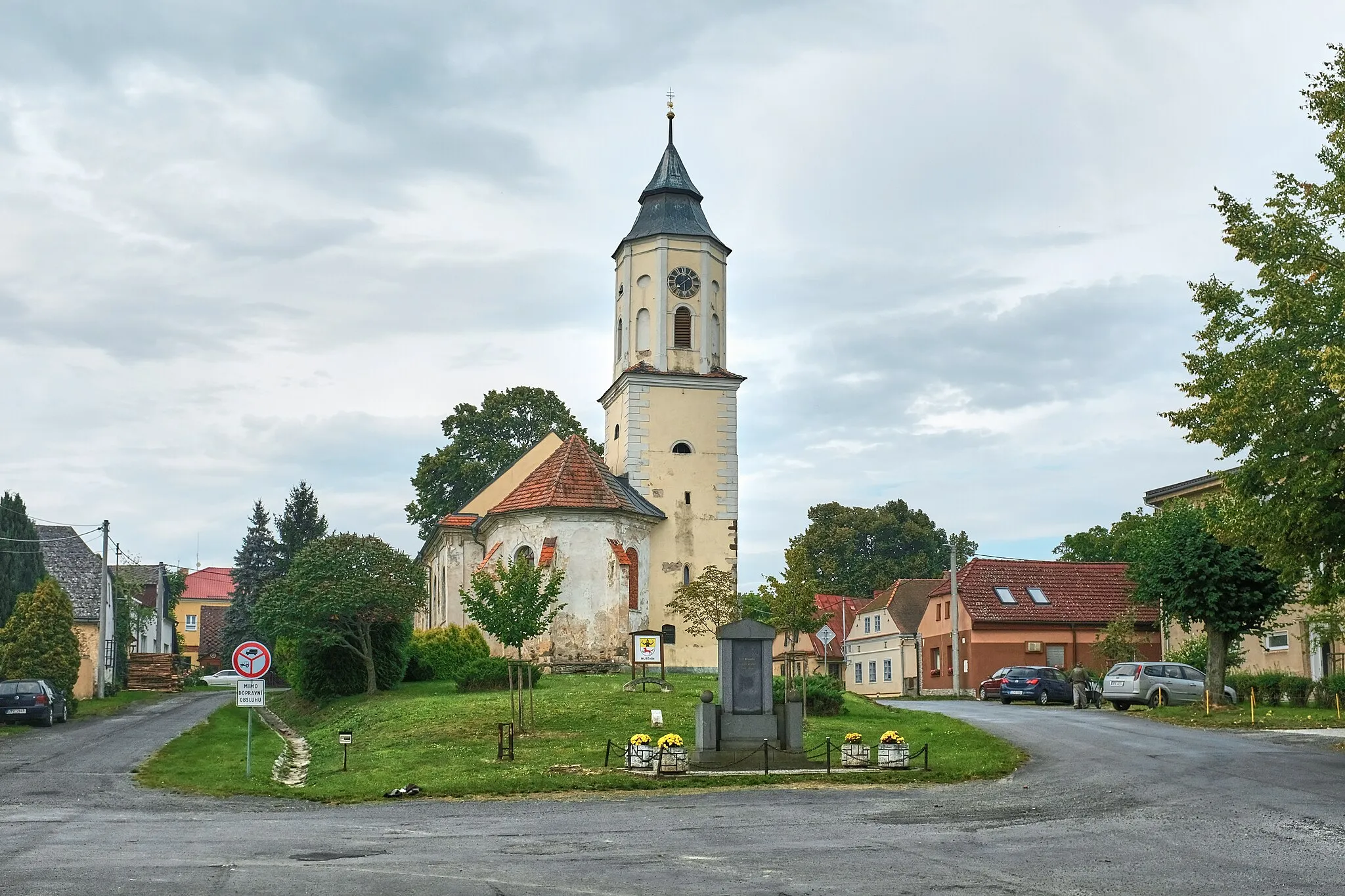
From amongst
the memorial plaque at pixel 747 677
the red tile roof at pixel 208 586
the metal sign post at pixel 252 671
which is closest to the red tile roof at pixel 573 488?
the memorial plaque at pixel 747 677

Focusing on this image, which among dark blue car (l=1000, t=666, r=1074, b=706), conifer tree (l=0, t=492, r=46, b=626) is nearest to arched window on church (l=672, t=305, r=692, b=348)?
dark blue car (l=1000, t=666, r=1074, b=706)

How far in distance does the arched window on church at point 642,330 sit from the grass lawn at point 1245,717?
22777 millimetres

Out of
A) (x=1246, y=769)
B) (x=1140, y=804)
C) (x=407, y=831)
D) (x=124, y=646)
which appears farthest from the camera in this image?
(x=124, y=646)

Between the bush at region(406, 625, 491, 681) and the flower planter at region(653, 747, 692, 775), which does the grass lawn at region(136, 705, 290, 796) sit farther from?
the bush at region(406, 625, 491, 681)

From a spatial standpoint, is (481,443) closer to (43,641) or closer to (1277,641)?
(43,641)

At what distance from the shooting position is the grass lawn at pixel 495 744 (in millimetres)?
20938

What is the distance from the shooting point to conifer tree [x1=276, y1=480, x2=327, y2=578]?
91.4 meters

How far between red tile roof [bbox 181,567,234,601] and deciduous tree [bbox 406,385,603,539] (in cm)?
5753

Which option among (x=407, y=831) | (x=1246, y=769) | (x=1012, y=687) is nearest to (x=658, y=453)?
(x=1012, y=687)

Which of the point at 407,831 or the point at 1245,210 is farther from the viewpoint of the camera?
the point at 1245,210

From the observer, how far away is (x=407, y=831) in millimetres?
15672

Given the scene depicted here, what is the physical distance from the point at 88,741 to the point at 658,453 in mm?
24335

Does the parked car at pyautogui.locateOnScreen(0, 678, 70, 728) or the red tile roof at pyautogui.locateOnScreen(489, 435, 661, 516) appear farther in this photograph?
the red tile roof at pyautogui.locateOnScreen(489, 435, 661, 516)

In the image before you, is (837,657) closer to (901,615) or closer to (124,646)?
(901,615)
